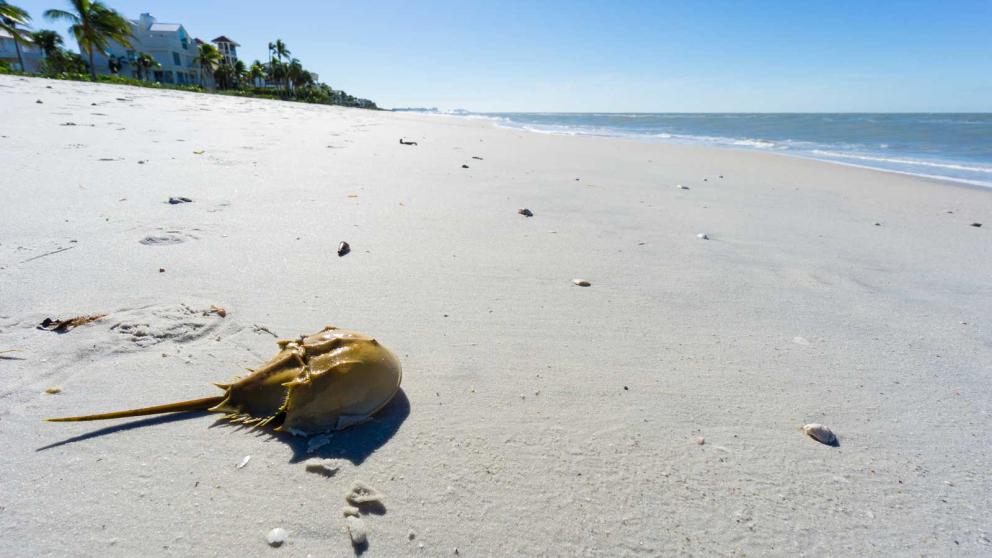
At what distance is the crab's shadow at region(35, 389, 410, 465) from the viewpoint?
1374 mm

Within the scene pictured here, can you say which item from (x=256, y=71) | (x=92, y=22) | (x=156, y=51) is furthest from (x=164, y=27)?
(x=92, y=22)

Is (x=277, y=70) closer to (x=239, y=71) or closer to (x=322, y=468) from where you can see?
(x=239, y=71)

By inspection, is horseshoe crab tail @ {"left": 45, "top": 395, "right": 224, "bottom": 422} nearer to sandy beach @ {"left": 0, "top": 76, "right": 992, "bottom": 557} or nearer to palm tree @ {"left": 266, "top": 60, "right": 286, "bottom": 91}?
sandy beach @ {"left": 0, "top": 76, "right": 992, "bottom": 557}

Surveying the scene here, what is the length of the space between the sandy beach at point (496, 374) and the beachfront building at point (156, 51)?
47.6 metres

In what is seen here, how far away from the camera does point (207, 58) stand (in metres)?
44.5

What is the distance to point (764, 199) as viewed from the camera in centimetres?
550

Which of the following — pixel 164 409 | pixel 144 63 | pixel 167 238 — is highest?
pixel 144 63

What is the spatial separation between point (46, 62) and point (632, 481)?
160 ft

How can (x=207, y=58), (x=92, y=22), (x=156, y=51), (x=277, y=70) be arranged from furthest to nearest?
(x=277, y=70) → (x=207, y=58) → (x=156, y=51) → (x=92, y=22)

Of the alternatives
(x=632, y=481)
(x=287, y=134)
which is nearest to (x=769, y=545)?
(x=632, y=481)

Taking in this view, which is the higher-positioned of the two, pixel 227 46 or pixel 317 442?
pixel 227 46

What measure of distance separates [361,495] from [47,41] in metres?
52.0

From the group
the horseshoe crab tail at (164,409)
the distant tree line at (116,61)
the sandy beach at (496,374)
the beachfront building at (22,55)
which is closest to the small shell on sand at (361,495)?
the sandy beach at (496,374)

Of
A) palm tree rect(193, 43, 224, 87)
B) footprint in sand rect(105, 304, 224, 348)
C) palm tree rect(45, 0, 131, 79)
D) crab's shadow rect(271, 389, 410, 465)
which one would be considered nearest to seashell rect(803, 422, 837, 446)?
crab's shadow rect(271, 389, 410, 465)
